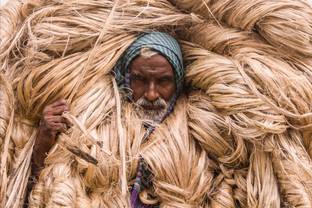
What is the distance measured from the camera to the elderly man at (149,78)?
3.98m

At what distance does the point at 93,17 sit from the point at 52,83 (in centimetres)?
36

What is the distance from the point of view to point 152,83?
13.2 feet

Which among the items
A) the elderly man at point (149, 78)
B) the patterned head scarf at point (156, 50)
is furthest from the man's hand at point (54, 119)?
the patterned head scarf at point (156, 50)

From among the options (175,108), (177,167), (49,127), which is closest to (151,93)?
(175,108)

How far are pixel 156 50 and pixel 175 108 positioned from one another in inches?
10.9

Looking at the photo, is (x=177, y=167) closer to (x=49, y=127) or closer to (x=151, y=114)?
(x=151, y=114)

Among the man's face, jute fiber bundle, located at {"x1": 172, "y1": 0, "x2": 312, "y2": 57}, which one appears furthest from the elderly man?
jute fiber bundle, located at {"x1": 172, "y1": 0, "x2": 312, "y2": 57}

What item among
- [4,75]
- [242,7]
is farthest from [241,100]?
[4,75]

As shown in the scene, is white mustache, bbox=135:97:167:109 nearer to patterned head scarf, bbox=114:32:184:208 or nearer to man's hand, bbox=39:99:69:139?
patterned head scarf, bbox=114:32:184:208

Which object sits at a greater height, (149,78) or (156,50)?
(156,50)

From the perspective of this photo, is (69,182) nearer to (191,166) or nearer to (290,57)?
(191,166)

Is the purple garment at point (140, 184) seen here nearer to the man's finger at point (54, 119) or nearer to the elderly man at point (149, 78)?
the elderly man at point (149, 78)

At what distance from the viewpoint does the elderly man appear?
3.98 metres

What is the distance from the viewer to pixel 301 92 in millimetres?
3838
